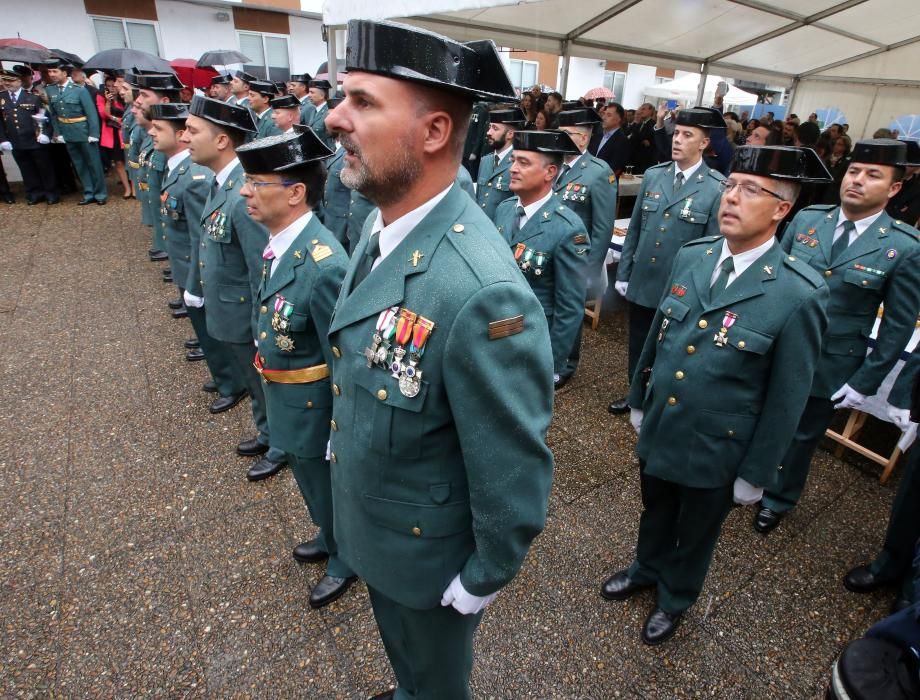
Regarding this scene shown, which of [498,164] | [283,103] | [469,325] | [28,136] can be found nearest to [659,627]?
[469,325]

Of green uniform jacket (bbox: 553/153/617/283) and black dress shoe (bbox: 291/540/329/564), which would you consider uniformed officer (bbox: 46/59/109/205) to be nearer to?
green uniform jacket (bbox: 553/153/617/283)

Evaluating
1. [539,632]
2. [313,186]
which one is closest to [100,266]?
[313,186]

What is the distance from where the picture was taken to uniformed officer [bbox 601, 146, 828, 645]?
2.09m

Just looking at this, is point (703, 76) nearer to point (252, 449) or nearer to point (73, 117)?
point (252, 449)

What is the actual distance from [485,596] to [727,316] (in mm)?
1490

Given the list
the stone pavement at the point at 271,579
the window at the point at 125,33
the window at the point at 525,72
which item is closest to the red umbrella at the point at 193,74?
the window at the point at 125,33

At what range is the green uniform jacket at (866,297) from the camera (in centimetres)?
294

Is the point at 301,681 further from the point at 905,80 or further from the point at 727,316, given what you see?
the point at 905,80

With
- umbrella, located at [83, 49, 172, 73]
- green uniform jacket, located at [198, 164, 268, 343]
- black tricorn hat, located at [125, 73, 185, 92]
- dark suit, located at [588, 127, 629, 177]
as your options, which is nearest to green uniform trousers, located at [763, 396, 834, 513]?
green uniform jacket, located at [198, 164, 268, 343]

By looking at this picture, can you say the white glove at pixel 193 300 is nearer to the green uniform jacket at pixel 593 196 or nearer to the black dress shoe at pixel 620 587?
the green uniform jacket at pixel 593 196

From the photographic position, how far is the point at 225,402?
4465 mm

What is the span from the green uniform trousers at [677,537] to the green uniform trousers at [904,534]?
3.54ft

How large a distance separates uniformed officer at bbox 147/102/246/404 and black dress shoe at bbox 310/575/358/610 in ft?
7.20

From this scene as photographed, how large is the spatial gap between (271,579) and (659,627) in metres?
2.05
